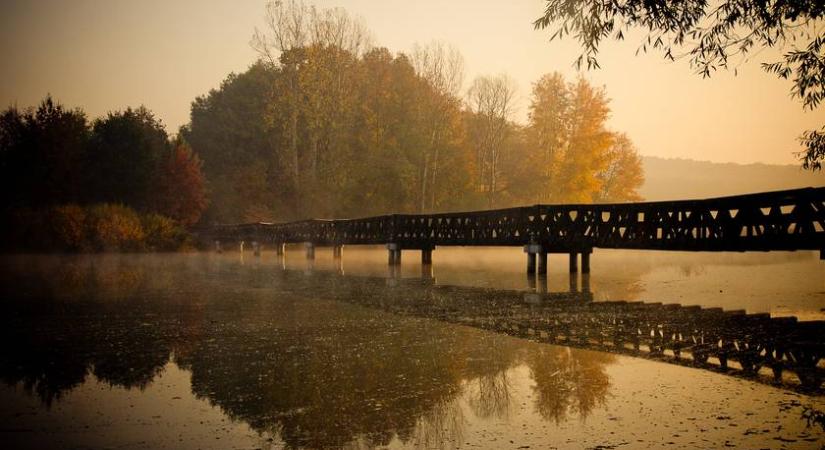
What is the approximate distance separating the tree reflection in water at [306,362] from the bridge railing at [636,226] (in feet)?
23.9

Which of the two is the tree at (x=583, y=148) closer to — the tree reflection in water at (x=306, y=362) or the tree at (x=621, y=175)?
the tree at (x=621, y=175)

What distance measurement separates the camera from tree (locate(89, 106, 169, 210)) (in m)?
54.3

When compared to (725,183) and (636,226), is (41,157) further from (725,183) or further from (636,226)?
(725,183)

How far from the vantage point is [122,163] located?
54281 millimetres

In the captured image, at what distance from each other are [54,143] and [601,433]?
53826 millimetres

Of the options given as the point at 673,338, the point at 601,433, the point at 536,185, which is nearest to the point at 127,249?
the point at 536,185

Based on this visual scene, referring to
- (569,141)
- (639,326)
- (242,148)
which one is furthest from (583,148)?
(639,326)

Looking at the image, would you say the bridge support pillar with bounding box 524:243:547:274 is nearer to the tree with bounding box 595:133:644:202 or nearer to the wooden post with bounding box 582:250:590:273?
the wooden post with bounding box 582:250:590:273

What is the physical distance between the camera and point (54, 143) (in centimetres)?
5091

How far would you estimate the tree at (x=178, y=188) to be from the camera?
53.7 meters

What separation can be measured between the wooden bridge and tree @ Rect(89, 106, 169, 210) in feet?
90.6

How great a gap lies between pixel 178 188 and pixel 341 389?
50137 millimetres

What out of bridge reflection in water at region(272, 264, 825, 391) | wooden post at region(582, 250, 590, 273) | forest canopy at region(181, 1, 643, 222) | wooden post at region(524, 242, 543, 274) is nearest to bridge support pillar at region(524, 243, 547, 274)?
wooden post at region(524, 242, 543, 274)

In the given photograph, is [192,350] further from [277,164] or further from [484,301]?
[277,164]
